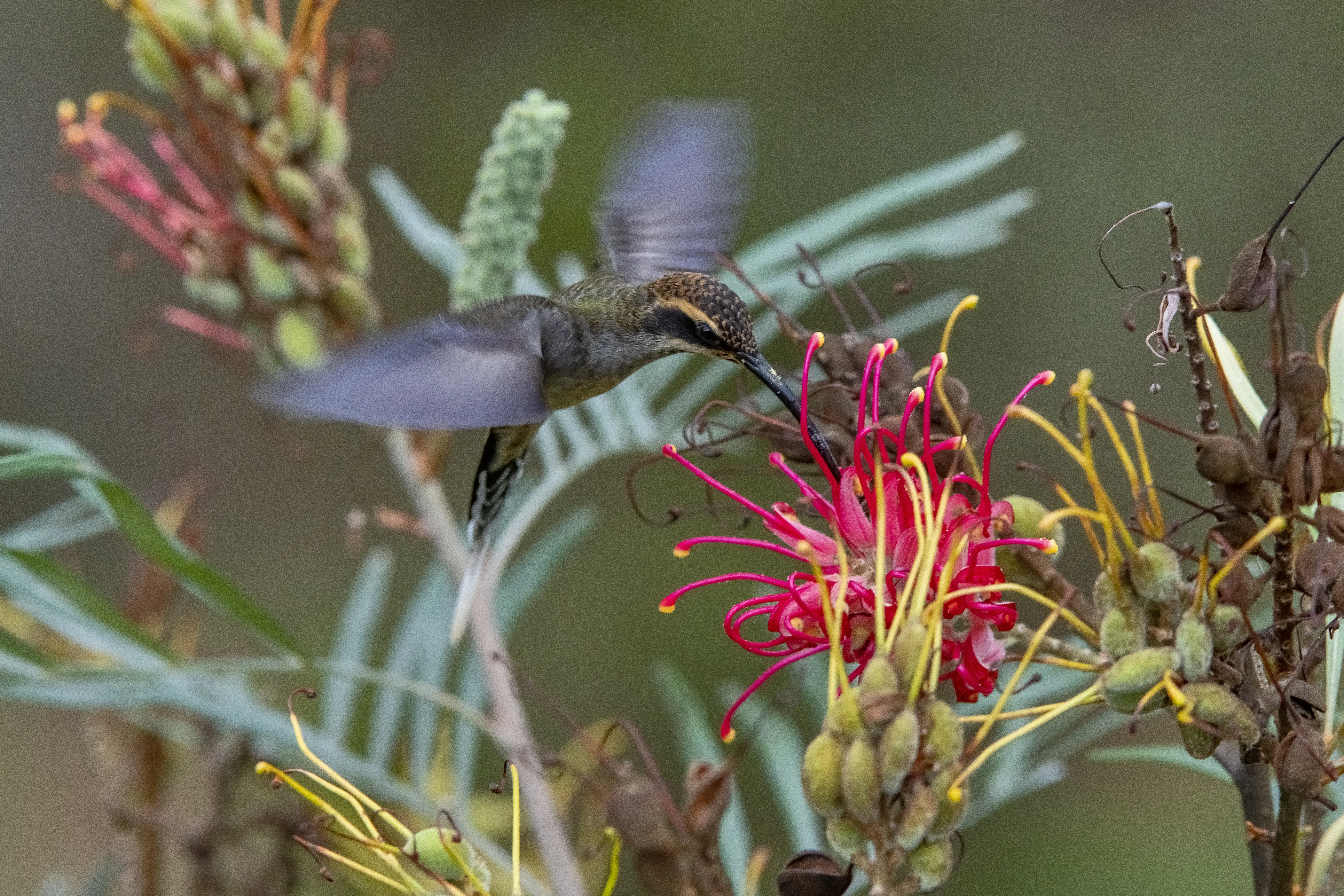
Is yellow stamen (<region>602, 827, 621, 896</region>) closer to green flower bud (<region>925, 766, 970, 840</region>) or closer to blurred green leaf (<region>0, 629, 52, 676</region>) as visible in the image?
green flower bud (<region>925, 766, 970, 840</region>)

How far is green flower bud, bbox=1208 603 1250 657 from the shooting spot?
21.0 inches

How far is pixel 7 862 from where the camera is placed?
2.30 meters

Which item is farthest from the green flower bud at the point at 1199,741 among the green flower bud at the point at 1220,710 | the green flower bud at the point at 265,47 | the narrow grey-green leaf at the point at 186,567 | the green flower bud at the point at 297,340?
the green flower bud at the point at 265,47

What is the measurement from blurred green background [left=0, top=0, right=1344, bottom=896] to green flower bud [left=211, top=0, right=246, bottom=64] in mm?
1298

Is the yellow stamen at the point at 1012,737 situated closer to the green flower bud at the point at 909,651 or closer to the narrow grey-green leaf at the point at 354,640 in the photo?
the green flower bud at the point at 909,651

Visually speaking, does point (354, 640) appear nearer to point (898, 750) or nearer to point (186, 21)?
point (186, 21)

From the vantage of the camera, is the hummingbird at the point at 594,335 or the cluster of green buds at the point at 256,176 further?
the cluster of green buds at the point at 256,176

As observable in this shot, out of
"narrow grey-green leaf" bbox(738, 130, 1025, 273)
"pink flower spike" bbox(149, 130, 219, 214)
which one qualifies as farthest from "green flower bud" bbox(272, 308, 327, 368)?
"narrow grey-green leaf" bbox(738, 130, 1025, 273)

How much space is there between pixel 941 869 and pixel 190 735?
742 mm

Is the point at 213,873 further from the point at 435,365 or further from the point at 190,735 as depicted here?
the point at 435,365

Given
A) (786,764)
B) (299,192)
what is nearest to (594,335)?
(299,192)

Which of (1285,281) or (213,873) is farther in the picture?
(213,873)

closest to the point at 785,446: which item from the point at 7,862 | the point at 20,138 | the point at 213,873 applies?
the point at 213,873

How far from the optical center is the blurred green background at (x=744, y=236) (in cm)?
231
